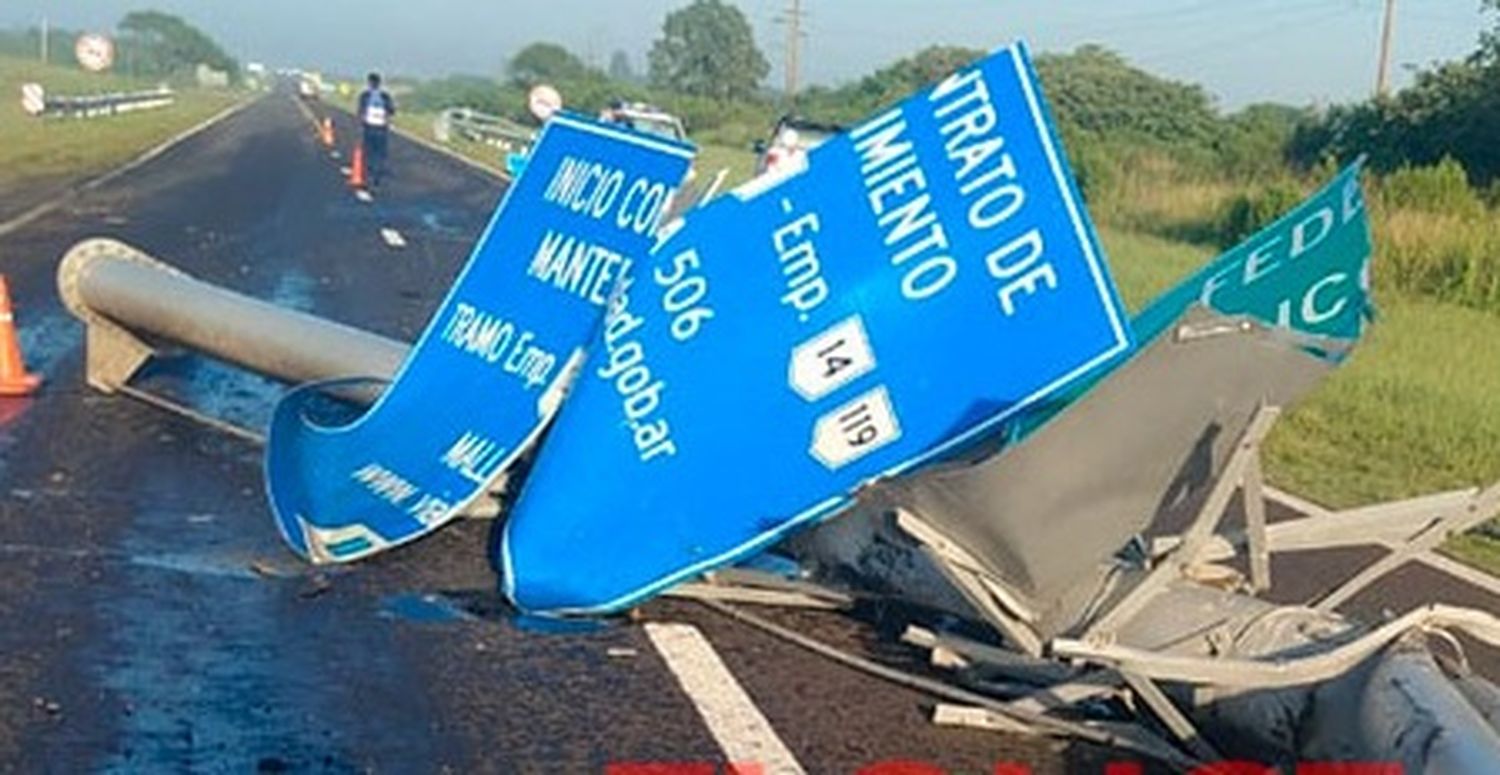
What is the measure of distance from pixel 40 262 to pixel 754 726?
12.6m

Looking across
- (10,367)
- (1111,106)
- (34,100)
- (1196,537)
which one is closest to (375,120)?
(34,100)

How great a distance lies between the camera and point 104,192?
85.8ft

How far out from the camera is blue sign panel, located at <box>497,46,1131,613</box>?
5523 mm

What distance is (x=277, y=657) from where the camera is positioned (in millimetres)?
5766

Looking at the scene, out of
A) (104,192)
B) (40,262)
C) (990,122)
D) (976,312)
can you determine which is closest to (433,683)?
(976,312)

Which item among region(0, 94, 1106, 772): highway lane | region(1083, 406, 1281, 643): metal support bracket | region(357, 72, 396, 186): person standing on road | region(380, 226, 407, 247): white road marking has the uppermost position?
region(1083, 406, 1281, 643): metal support bracket

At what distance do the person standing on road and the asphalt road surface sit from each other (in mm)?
23167

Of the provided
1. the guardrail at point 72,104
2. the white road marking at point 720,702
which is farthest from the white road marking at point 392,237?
the guardrail at point 72,104

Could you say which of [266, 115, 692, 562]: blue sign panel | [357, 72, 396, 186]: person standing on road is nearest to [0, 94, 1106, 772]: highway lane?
[266, 115, 692, 562]: blue sign panel

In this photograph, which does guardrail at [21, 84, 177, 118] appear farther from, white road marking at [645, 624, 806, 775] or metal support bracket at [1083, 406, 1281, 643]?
metal support bracket at [1083, 406, 1281, 643]

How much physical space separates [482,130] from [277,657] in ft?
181

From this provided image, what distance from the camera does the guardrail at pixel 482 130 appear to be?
53.8m

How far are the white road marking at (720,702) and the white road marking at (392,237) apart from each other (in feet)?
50.9

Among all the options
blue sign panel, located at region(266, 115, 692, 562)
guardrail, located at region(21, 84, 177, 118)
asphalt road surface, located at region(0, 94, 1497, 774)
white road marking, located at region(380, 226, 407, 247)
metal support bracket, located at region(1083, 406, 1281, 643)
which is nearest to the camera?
metal support bracket, located at region(1083, 406, 1281, 643)
